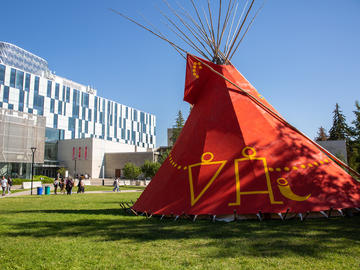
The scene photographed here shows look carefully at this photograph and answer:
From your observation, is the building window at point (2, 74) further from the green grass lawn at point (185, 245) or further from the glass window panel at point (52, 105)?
the green grass lawn at point (185, 245)

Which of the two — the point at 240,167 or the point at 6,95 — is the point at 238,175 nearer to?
the point at 240,167

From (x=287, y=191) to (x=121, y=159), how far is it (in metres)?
62.3

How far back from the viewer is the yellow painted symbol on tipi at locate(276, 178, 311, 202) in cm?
709

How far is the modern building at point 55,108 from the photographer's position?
61581 millimetres

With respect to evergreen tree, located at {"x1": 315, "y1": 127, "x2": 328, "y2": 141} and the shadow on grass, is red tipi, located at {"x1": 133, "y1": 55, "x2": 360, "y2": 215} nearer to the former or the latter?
the shadow on grass

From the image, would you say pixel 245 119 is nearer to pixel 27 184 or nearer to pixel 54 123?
pixel 27 184

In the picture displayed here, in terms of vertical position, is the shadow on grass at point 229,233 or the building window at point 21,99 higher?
the building window at point 21,99

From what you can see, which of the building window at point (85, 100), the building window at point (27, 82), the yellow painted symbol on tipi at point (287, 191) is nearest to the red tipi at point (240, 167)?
the yellow painted symbol on tipi at point (287, 191)

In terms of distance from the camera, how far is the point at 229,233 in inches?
229

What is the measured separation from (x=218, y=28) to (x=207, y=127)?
13.3 ft

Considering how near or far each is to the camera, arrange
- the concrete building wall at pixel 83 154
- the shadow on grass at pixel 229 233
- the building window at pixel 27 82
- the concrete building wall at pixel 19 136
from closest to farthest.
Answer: the shadow on grass at pixel 229 233 → the concrete building wall at pixel 19 136 → the building window at pixel 27 82 → the concrete building wall at pixel 83 154

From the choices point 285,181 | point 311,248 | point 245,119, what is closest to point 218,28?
point 245,119

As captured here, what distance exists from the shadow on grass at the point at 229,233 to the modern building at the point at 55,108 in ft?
149

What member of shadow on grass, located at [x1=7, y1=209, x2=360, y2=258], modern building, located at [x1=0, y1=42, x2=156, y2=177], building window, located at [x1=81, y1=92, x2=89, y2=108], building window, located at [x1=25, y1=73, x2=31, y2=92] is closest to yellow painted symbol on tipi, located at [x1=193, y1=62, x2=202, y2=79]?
shadow on grass, located at [x1=7, y1=209, x2=360, y2=258]
